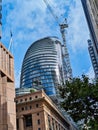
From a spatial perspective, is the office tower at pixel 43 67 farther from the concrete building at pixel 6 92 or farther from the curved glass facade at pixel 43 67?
the concrete building at pixel 6 92

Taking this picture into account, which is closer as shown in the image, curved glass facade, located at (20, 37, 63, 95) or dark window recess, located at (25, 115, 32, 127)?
dark window recess, located at (25, 115, 32, 127)

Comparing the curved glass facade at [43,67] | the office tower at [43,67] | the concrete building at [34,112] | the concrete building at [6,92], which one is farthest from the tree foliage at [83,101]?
the curved glass facade at [43,67]

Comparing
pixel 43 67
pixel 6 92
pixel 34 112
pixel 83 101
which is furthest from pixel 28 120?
pixel 43 67

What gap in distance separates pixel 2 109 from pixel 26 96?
206 feet

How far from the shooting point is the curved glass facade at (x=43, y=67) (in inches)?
6988

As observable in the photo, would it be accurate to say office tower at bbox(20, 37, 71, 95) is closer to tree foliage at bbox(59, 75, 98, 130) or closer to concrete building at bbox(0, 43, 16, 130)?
concrete building at bbox(0, 43, 16, 130)

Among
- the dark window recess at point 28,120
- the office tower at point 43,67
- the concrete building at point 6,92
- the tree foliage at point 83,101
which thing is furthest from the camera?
the office tower at point 43,67

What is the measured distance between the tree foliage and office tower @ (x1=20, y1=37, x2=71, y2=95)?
14343 cm

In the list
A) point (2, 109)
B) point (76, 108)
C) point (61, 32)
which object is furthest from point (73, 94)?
point (61, 32)

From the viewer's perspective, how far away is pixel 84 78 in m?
30.0

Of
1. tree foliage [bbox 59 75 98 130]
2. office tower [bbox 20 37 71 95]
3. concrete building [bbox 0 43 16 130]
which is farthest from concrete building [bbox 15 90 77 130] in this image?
office tower [bbox 20 37 71 95]

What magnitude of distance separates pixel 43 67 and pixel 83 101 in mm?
155664

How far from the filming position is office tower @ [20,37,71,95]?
17762 cm

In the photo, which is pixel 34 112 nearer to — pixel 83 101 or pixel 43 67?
pixel 83 101
